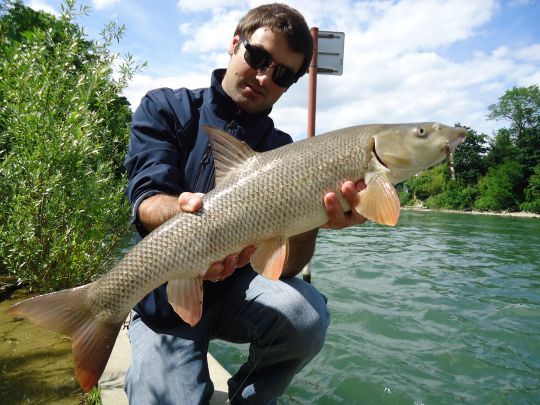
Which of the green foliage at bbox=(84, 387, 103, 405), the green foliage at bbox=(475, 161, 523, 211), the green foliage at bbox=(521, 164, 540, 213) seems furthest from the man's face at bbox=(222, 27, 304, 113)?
the green foliage at bbox=(475, 161, 523, 211)

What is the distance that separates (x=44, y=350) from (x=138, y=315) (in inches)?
63.1

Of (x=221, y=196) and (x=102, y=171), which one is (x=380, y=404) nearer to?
(x=221, y=196)

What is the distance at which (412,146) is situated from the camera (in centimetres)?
244

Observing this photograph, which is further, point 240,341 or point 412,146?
point 240,341

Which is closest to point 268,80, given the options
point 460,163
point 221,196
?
point 221,196

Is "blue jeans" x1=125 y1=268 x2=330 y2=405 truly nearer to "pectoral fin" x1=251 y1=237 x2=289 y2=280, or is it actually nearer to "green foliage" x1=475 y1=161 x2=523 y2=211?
"pectoral fin" x1=251 y1=237 x2=289 y2=280

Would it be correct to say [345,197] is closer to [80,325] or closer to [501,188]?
[80,325]

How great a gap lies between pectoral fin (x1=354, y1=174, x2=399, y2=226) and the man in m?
0.08

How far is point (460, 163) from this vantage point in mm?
60062

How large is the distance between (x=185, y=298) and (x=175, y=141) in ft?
4.21

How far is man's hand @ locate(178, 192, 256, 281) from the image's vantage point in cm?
210

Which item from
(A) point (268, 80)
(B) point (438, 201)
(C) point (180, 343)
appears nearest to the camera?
(C) point (180, 343)

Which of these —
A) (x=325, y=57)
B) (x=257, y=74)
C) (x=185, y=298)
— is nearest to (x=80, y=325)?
(x=185, y=298)

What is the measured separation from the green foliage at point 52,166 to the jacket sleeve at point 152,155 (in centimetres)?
185
